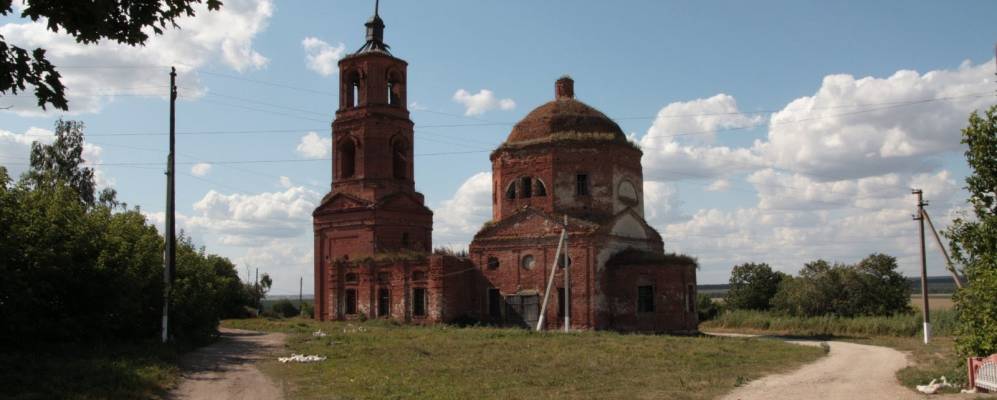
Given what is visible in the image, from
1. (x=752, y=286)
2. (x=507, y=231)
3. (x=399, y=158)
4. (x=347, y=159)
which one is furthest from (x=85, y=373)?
(x=752, y=286)

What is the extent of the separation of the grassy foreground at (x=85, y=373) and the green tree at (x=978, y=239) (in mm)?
14508

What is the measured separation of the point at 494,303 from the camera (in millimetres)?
33000

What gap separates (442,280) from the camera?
3259 centimetres

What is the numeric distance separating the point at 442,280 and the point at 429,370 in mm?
15325

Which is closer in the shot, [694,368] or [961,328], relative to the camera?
[961,328]

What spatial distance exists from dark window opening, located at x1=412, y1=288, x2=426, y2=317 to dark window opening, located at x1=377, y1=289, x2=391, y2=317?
5.13 feet

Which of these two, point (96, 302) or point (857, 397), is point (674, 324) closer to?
point (857, 397)

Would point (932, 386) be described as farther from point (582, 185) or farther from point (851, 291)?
point (851, 291)

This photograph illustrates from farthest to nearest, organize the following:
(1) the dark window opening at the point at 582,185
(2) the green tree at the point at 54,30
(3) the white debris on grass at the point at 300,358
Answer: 1. (1) the dark window opening at the point at 582,185
2. (3) the white debris on grass at the point at 300,358
3. (2) the green tree at the point at 54,30

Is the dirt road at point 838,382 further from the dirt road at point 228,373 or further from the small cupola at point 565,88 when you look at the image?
the small cupola at point 565,88

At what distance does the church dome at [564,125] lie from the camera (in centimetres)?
3375

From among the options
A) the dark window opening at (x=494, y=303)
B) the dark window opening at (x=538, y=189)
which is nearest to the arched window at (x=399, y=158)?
the dark window opening at (x=538, y=189)

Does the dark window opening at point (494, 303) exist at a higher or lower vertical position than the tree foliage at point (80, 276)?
lower

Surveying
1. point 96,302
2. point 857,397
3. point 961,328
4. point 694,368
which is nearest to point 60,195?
point 96,302
